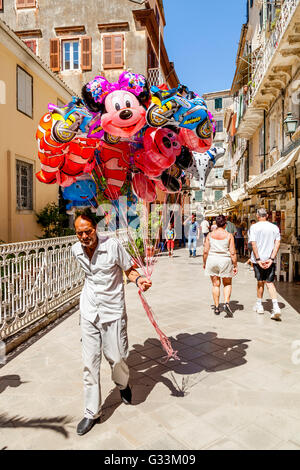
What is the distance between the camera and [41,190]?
43.5ft

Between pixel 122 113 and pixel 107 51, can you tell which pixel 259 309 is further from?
pixel 107 51

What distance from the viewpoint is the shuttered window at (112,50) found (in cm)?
1914

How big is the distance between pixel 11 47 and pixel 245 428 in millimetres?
11626

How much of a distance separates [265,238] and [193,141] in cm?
349

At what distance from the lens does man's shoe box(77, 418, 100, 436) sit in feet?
10.00

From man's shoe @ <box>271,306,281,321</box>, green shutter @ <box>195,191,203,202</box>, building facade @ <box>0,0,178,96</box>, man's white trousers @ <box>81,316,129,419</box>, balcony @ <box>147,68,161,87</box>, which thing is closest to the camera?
man's white trousers @ <box>81,316,129,419</box>

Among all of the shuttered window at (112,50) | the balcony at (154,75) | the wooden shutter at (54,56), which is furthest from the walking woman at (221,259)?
the wooden shutter at (54,56)

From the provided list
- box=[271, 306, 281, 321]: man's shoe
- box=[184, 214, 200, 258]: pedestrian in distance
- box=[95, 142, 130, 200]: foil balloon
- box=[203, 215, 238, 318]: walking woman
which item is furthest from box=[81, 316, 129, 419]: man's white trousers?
box=[184, 214, 200, 258]: pedestrian in distance

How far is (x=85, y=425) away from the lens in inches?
122

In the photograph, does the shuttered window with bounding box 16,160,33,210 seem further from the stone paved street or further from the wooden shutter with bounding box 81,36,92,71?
the wooden shutter with bounding box 81,36,92,71

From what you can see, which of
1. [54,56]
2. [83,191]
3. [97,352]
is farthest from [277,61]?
[54,56]

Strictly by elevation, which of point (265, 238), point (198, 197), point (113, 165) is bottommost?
point (265, 238)

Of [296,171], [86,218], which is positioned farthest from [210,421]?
[296,171]

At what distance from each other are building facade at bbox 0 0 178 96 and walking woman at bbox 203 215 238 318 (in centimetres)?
1436
